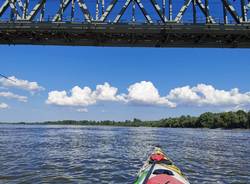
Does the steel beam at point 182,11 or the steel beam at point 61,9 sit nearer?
the steel beam at point 182,11

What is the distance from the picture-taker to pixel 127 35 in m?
29.6

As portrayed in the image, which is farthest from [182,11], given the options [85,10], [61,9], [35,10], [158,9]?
[35,10]

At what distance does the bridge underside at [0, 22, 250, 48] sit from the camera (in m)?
27.2

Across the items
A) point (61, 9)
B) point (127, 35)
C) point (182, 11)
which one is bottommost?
point (127, 35)

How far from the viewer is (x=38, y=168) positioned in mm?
24688

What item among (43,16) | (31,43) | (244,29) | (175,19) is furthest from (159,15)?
(31,43)

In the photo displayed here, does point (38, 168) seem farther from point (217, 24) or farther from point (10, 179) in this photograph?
point (217, 24)

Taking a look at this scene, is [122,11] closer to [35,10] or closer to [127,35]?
[127,35]

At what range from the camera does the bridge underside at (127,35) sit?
27.2 m

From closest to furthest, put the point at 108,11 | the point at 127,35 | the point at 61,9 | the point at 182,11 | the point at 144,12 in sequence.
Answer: the point at 182,11, the point at 108,11, the point at 144,12, the point at 61,9, the point at 127,35

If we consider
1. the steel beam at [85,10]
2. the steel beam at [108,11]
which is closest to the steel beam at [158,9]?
the steel beam at [108,11]

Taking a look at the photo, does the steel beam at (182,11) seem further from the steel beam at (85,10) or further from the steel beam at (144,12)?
the steel beam at (85,10)

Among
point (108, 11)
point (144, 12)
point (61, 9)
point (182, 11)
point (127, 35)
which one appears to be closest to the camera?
point (182, 11)

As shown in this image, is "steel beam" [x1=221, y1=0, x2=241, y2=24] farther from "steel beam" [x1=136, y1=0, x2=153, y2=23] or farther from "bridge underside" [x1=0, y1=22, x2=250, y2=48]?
"steel beam" [x1=136, y1=0, x2=153, y2=23]
